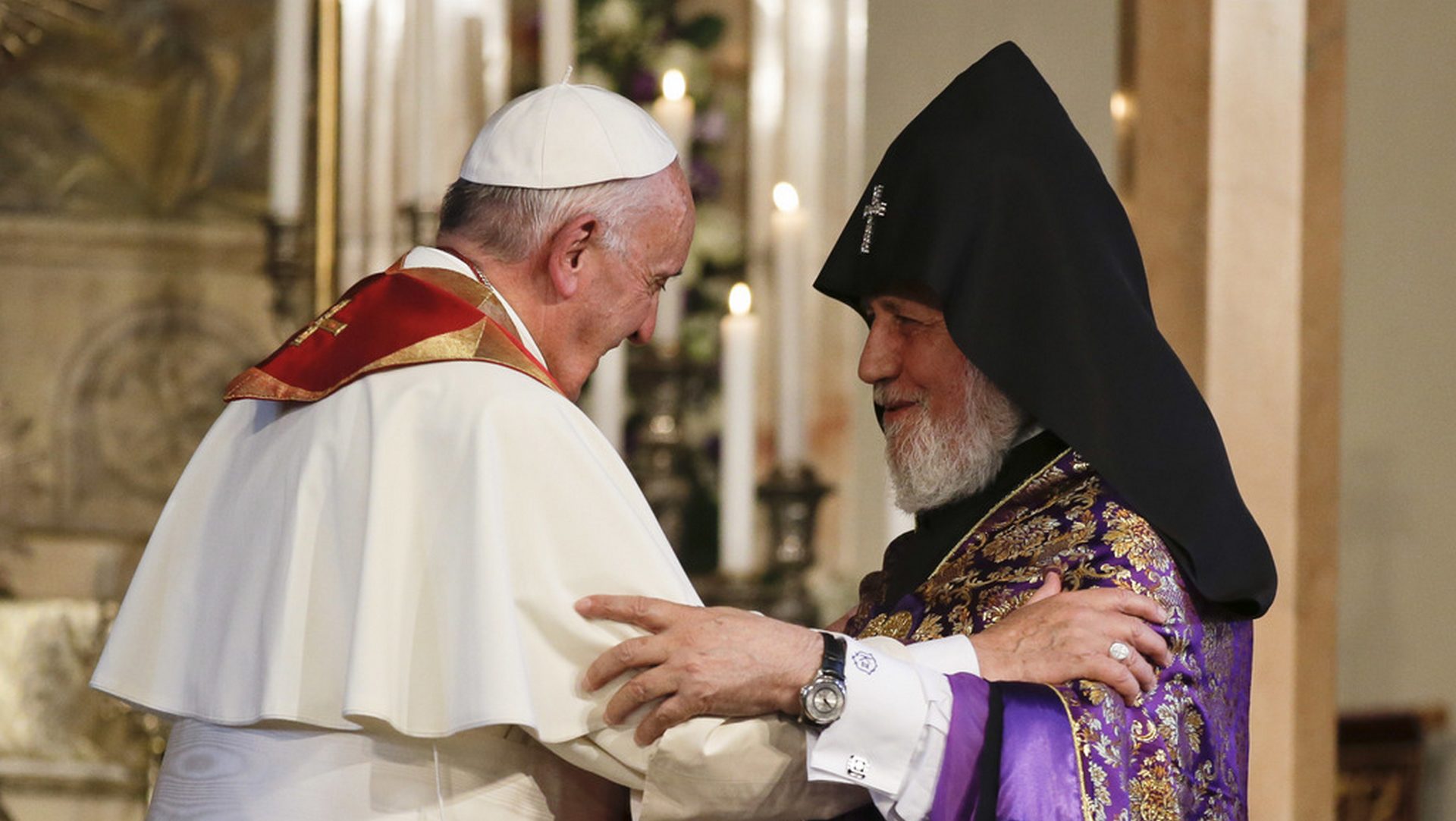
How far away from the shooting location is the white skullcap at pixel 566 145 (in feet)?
9.83

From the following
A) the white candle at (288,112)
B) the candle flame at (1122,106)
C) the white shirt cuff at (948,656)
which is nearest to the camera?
the white shirt cuff at (948,656)

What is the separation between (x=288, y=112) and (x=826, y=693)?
2.36 m

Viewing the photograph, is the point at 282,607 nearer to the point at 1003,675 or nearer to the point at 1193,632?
the point at 1003,675

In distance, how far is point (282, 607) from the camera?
264cm

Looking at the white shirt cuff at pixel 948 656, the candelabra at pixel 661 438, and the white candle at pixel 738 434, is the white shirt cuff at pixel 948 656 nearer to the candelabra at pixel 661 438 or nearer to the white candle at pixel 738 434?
the white candle at pixel 738 434

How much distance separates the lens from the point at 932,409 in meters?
3.23

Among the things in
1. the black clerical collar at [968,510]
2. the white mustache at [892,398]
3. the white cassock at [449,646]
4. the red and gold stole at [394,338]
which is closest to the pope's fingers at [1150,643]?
the white cassock at [449,646]

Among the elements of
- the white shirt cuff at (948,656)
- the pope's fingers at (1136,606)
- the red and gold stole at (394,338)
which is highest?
the red and gold stole at (394,338)

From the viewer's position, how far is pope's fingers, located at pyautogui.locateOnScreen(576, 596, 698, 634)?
2.61m

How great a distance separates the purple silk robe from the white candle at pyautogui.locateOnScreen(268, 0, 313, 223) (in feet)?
6.18

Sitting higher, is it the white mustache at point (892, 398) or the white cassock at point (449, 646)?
the white mustache at point (892, 398)

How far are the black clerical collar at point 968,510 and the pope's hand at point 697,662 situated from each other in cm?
61

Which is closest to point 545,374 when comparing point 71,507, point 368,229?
point 368,229

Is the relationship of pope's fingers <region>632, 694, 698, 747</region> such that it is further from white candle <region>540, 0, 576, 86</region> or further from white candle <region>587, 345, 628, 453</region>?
white candle <region>540, 0, 576, 86</region>
